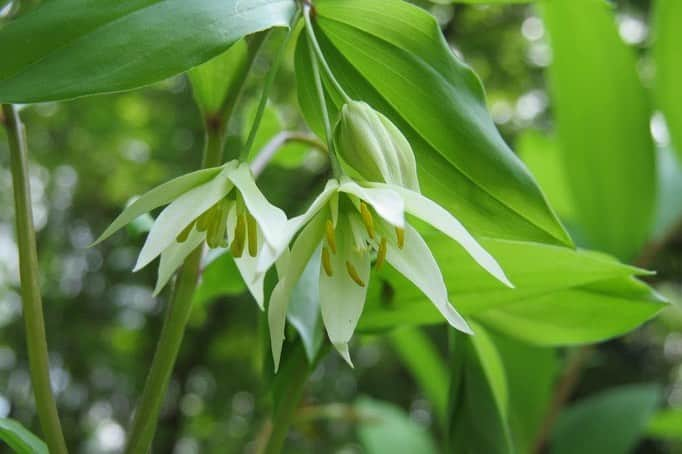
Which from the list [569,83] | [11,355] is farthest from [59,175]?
[569,83]

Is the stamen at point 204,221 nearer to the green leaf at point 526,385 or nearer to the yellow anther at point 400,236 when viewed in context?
the yellow anther at point 400,236

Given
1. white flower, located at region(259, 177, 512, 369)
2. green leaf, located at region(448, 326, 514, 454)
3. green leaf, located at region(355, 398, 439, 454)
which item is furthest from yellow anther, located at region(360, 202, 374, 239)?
green leaf, located at region(355, 398, 439, 454)

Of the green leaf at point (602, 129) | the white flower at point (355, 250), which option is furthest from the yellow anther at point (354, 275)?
the green leaf at point (602, 129)

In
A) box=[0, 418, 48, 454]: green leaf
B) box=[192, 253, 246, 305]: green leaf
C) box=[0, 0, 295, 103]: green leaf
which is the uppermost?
box=[0, 0, 295, 103]: green leaf

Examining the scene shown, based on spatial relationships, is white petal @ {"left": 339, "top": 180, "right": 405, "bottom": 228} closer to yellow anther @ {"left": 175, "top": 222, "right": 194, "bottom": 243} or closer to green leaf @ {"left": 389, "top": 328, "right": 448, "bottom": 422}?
yellow anther @ {"left": 175, "top": 222, "right": 194, "bottom": 243}

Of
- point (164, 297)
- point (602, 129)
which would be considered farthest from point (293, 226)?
point (164, 297)

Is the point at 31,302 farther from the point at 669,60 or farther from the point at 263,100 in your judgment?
the point at 669,60

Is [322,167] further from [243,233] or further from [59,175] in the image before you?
[243,233]
